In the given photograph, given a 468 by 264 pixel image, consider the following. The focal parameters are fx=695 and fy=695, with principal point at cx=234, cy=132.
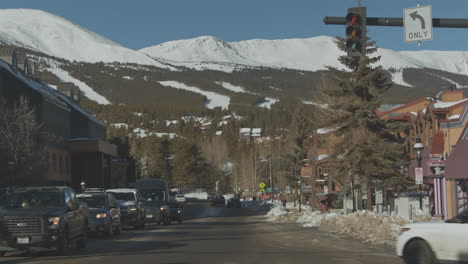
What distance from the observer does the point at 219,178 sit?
544ft

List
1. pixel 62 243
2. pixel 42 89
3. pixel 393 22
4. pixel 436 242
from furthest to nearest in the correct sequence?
pixel 42 89 < pixel 62 243 < pixel 393 22 < pixel 436 242

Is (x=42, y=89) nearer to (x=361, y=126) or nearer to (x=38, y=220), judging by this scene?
(x=361, y=126)

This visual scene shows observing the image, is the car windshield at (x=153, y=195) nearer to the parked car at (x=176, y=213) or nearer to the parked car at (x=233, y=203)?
the parked car at (x=176, y=213)

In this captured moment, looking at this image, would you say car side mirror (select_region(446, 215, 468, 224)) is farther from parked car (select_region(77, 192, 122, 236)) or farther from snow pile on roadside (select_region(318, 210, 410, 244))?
parked car (select_region(77, 192, 122, 236))

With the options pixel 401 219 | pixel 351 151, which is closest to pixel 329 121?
pixel 351 151

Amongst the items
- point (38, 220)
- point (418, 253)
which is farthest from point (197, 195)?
point (418, 253)

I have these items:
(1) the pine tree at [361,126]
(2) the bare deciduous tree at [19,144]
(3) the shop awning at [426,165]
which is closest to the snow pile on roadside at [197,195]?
(2) the bare deciduous tree at [19,144]

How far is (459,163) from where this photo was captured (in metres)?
28.8

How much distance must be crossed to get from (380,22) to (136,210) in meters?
19.1

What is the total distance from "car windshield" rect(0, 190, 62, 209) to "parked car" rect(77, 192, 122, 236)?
243 inches

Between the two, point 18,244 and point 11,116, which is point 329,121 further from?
point 18,244

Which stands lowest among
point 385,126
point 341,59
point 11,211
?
point 11,211

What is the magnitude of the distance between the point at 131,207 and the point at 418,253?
20.3m

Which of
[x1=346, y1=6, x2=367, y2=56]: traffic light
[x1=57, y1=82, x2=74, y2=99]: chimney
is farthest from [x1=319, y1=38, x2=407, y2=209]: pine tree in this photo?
[x1=57, y1=82, x2=74, y2=99]: chimney
